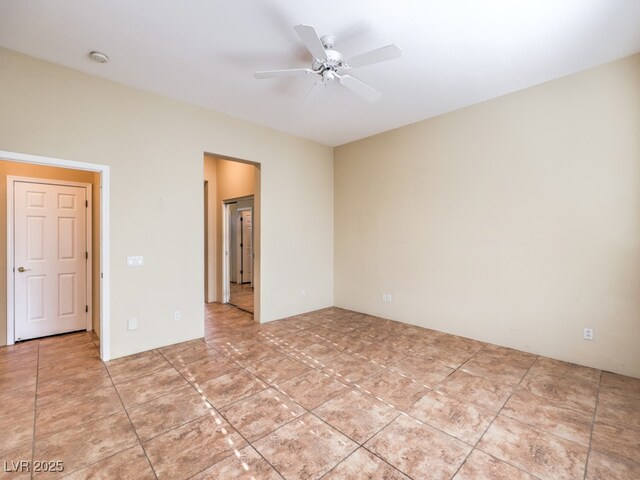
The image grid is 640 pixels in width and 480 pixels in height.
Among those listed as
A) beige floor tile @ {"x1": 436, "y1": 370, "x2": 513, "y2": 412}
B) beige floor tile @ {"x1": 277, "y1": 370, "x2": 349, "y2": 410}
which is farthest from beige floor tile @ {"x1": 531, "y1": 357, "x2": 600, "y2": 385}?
beige floor tile @ {"x1": 277, "y1": 370, "x2": 349, "y2": 410}

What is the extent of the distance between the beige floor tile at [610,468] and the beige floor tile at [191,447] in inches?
82.9

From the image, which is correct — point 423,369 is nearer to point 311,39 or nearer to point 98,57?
point 311,39

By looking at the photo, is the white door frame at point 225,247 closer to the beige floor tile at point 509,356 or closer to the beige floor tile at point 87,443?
the beige floor tile at point 87,443

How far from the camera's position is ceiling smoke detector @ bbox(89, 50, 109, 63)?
2689 millimetres

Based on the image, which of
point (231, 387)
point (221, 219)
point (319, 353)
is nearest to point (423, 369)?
point (319, 353)

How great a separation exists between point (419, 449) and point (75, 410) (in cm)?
257

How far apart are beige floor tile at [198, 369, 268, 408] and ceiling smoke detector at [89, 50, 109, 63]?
317cm

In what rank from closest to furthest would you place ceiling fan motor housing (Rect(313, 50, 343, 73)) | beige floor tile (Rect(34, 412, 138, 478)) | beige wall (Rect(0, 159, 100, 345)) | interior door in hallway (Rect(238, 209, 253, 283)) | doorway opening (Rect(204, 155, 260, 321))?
beige floor tile (Rect(34, 412, 138, 478)), ceiling fan motor housing (Rect(313, 50, 343, 73)), beige wall (Rect(0, 159, 100, 345)), doorway opening (Rect(204, 155, 260, 321)), interior door in hallway (Rect(238, 209, 253, 283))

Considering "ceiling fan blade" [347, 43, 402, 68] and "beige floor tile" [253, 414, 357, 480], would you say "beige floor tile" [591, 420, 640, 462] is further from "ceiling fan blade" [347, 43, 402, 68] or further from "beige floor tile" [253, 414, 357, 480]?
"ceiling fan blade" [347, 43, 402, 68]

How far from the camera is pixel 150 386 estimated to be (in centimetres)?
265

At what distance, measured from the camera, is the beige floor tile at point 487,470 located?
65.5 inches

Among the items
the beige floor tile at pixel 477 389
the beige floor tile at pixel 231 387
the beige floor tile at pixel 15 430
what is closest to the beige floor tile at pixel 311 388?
the beige floor tile at pixel 231 387

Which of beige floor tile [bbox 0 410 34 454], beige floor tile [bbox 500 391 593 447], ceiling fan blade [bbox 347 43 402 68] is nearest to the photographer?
beige floor tile [bbox 0 410 34 454]

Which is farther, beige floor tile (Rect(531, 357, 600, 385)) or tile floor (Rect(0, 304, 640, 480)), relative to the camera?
beige floor tile (Rect(531, 357, 600, 385))
